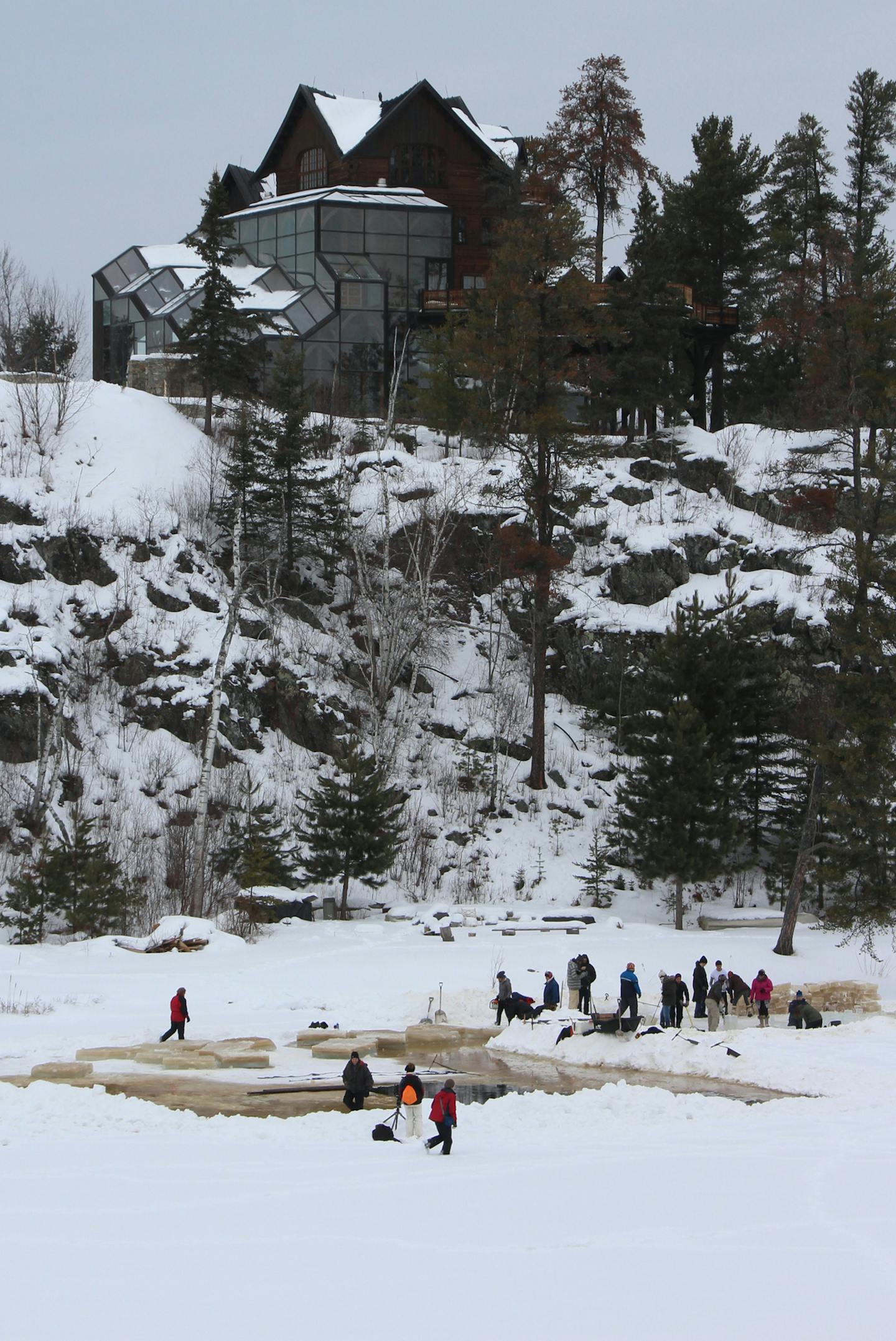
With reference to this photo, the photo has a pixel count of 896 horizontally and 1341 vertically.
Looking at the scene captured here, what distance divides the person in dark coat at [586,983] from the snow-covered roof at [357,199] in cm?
3708

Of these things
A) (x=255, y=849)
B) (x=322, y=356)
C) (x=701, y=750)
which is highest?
(x=322, y=356)

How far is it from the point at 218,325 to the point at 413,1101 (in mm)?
32784

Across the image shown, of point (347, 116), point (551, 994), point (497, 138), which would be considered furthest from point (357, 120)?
point (551, 994)

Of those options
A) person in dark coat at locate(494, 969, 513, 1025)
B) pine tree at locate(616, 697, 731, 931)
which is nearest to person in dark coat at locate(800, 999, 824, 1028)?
person in dark coat at locate(494, 969, 513, 1025)

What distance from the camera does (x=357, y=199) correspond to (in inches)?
1976

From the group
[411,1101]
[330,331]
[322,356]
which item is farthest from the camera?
[330,331]

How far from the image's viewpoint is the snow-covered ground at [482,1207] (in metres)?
8.50

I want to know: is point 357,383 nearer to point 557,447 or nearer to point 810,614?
point 557,447

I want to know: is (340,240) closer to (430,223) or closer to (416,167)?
(430,223)

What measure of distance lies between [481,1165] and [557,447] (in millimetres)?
25714

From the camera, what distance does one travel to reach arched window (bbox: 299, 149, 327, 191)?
5388 cm

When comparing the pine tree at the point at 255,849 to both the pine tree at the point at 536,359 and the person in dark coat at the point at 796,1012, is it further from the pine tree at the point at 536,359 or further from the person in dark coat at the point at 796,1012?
the person in dark coat at the point at 796,1012

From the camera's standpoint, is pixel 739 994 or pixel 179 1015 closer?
pixel 179 1015

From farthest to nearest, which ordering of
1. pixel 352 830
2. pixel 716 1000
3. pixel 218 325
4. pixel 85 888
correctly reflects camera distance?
1. pixel 218 325
2. pixel 352 830
3. pixel 85 888
4. pixel 716 1000
